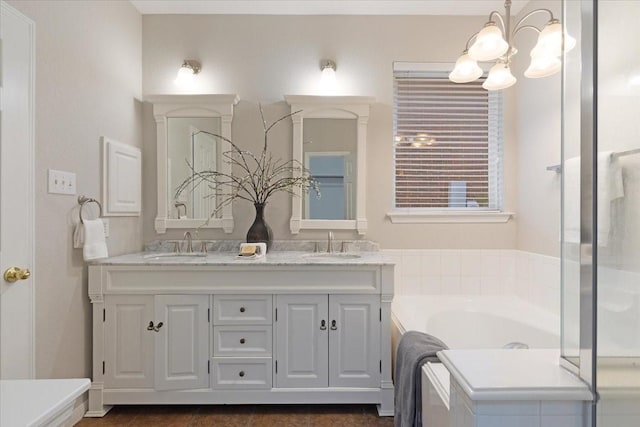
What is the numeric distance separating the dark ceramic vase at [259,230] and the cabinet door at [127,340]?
0.71 m

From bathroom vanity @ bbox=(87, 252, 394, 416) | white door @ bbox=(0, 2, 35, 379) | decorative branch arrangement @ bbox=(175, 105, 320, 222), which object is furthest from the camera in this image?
decorative branch arrangement @ bbox=(175, 105, 320, 222)

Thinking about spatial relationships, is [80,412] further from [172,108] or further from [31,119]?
[172,108]

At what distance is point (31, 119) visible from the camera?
1.71m

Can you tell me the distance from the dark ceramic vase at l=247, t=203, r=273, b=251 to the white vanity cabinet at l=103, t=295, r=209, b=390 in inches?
20.9

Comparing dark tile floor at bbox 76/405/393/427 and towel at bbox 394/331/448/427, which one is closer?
towel at bbox 394/331/448/427

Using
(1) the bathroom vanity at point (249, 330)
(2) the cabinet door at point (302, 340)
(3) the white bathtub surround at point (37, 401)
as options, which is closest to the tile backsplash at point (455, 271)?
(1) the bathroom vanity at point (249, 330)

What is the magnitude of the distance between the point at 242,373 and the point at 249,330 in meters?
0.25

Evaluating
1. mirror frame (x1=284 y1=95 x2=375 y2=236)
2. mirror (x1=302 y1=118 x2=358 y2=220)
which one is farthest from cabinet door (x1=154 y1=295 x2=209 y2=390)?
mirror (x1=302 y1=118 x2=358 y2=220)

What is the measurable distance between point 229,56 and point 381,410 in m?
2.54

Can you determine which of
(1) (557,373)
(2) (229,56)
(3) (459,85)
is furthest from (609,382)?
(2) (229,56)

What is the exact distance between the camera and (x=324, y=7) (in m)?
2.68

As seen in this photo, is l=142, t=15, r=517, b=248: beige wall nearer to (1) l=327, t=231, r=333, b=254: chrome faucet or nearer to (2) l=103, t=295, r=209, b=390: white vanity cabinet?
(1) l=327, t=231, r=333, b=254: chrome faucet

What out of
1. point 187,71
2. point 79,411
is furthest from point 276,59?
point 79,411

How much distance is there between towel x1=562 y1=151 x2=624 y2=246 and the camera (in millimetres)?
806
